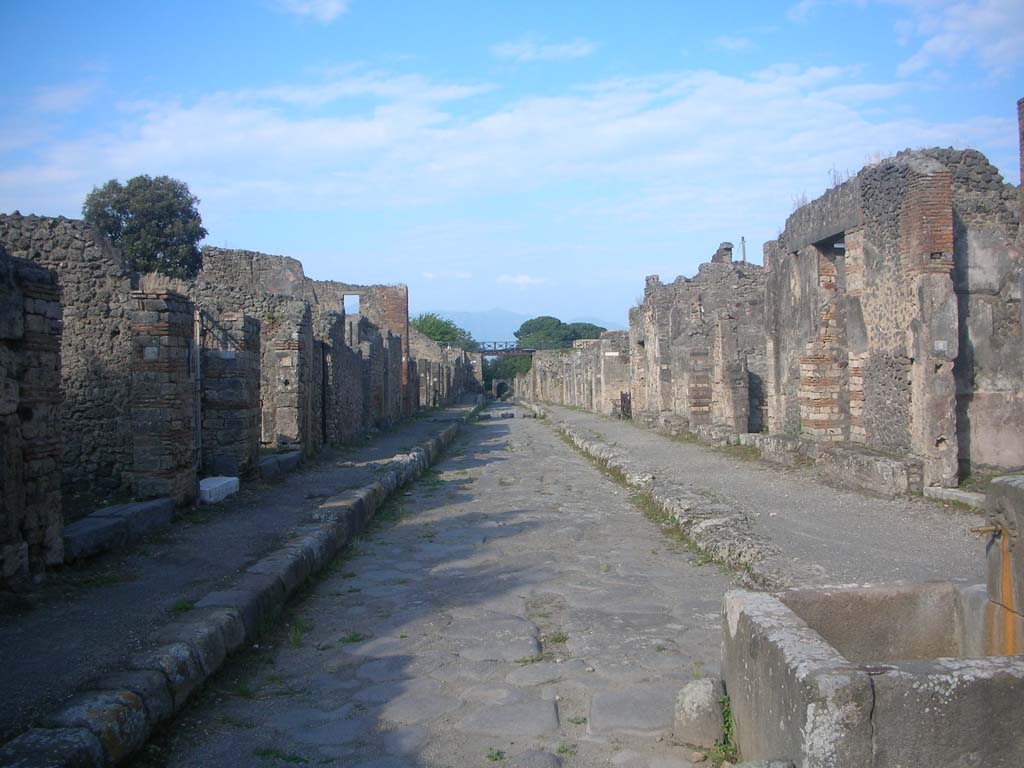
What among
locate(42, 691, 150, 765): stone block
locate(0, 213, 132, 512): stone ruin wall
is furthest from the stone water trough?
locate(0, 213, 132, 512): stone ruin wall

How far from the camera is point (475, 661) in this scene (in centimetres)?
452

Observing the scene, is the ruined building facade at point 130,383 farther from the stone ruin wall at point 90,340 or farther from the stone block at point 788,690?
the stone block at point 788,690

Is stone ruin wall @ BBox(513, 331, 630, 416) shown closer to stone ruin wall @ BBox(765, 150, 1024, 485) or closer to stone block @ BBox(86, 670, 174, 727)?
stone ruin wall @ BBox(765, 150, 1024, 485)

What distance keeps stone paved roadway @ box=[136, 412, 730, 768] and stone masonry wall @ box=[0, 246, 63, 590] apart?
1757 mm

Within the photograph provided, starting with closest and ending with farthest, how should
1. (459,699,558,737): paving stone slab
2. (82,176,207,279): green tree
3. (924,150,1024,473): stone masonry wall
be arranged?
(459,699,558,737): paving stone slab
(924,150,1024,473): stone masonry wall
(82,176,207,279): green tree

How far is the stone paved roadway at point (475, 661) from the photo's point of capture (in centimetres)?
351

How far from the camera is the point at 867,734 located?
2.48 metres

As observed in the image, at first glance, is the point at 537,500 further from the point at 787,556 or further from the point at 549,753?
the point at 549,753

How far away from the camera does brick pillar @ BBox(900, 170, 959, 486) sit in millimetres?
9117

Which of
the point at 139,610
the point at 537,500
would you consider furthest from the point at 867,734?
the point at 537,500

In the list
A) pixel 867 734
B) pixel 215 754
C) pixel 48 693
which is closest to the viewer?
pixel 867 734

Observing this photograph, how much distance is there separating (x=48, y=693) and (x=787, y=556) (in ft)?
14.9

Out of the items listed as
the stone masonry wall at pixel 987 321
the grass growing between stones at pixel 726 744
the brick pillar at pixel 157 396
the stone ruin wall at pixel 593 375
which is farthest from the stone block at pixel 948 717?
the stone ruin wall at pixel 593 375

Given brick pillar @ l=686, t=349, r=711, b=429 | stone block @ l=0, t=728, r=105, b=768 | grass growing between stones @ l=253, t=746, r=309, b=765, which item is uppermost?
brick pillar @ l=686, t=349, r=711, b=429
